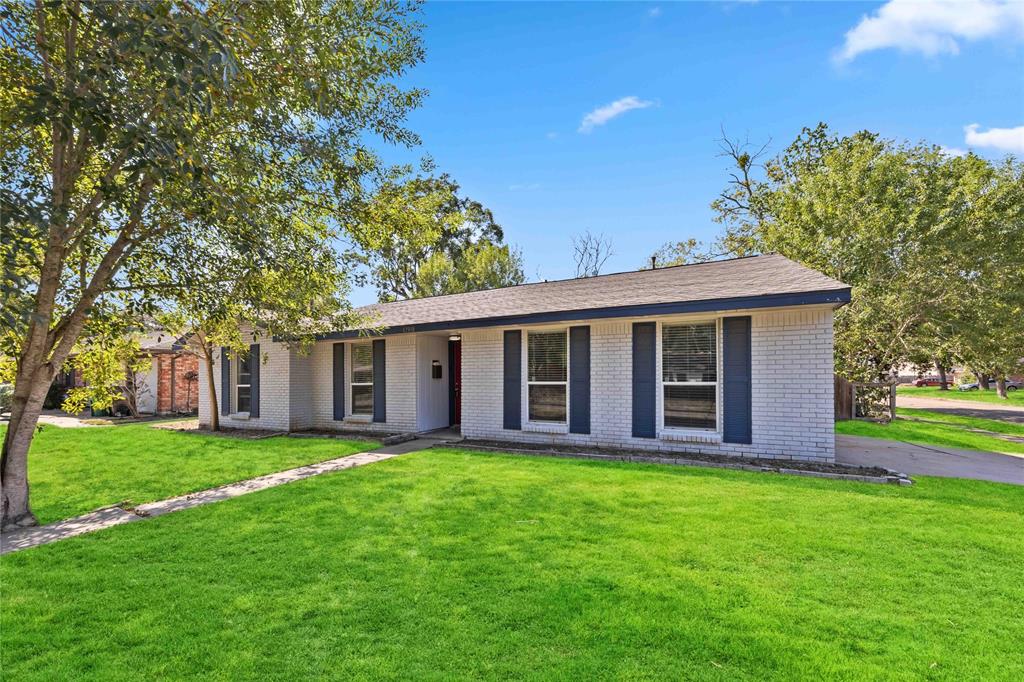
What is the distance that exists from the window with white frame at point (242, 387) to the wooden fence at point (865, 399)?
56.9 feet

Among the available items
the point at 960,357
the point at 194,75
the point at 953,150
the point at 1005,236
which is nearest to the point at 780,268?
the point at 194,75

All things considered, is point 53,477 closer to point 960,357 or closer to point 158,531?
point 158,531

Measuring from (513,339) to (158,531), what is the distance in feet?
22.0

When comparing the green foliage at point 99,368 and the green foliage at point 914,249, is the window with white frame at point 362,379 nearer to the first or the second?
the green foliage at point 99,368

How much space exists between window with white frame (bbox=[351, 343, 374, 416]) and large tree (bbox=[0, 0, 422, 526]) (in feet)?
16.8

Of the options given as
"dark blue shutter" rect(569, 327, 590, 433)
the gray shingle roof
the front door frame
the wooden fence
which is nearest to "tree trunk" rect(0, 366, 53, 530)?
the gray shingle roof

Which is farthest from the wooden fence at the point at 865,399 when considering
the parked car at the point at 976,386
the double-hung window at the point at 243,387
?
the parked car at the point at 976,386

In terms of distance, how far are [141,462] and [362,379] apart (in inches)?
189

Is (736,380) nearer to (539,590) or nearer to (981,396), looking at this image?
(539,590)

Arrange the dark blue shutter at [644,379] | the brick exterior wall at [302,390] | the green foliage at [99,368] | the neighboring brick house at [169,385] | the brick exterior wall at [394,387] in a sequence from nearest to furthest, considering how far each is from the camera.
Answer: the green foliage at [99,368]
the dark blue shutter at [644,379]
the brick exterior wall at [394,387]
the brick exterior wall at [302,390]
the neighboring brick house at [169,385]

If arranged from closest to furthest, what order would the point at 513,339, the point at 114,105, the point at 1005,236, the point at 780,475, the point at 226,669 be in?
the point at 226,669, the point at 114,105, the point at 780,475, the point at 513,339, the point at 1005,236

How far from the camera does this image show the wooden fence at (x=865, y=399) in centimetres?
1398

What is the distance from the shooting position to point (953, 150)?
15961 mm

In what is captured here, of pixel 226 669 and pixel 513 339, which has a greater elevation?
pixel 513 339
